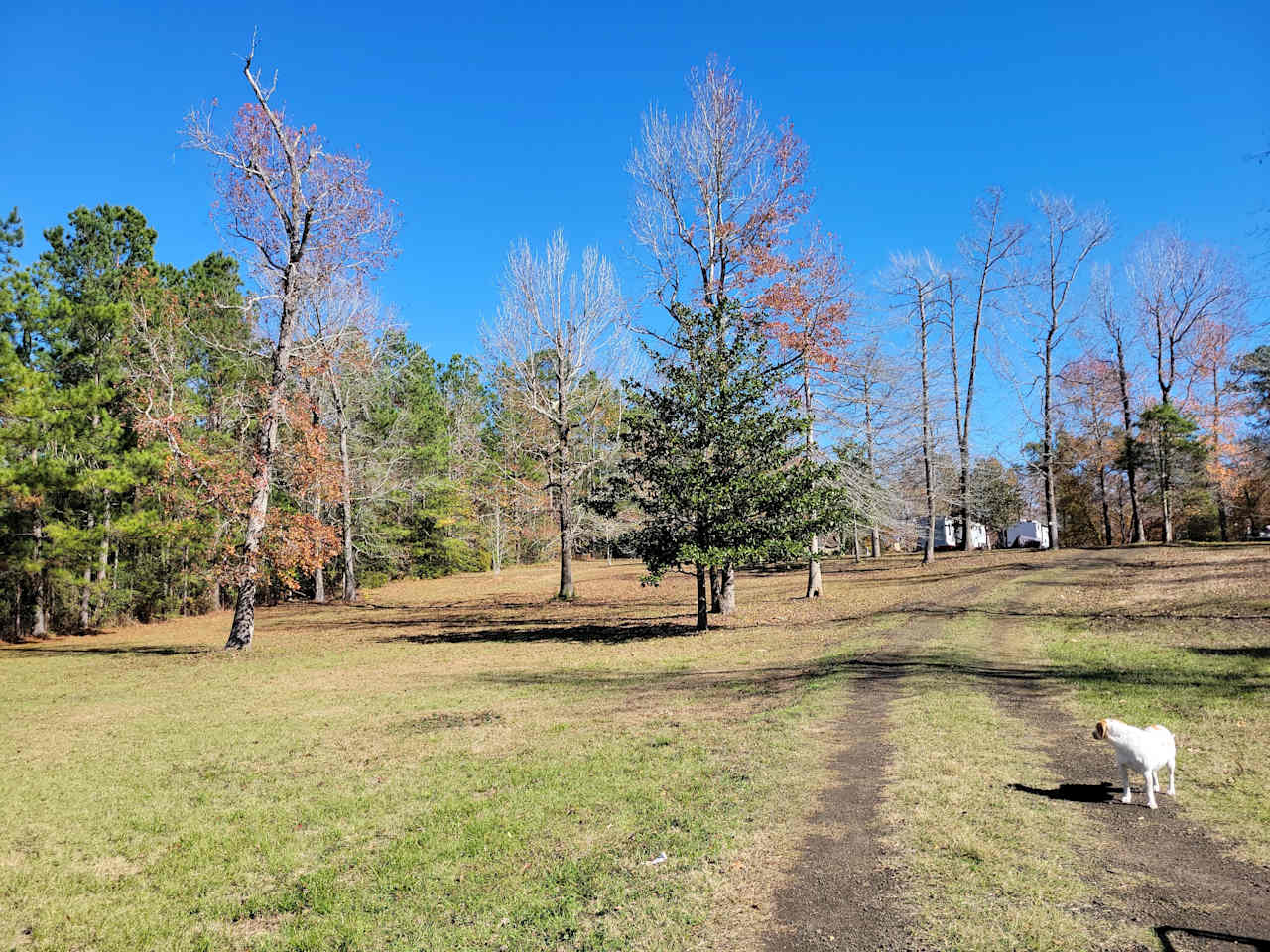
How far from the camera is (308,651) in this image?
1808cm

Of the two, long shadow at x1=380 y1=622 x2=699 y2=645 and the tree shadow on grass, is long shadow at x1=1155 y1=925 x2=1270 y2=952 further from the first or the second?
long shadow at x1=380 y1=622 x2=699 y2=645

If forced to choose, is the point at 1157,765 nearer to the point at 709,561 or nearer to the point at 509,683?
the point at 509,683

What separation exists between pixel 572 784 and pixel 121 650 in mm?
19546

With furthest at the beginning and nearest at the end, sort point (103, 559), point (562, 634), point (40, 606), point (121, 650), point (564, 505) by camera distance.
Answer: point (564, 505) → point (103, 559) → point (40, 606) → point (121, 650) → point (562, 634)

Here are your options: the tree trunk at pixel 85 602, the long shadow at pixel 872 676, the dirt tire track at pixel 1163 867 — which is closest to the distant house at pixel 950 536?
the long shadow at pixel 872 676

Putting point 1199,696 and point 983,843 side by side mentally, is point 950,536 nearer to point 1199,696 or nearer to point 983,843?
point 1199,696

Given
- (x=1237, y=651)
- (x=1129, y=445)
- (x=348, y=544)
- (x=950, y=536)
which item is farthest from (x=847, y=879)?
(x=950, y=536)

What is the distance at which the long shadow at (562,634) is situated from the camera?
1800 cm

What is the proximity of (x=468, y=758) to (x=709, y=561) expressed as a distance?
9185 millimetres

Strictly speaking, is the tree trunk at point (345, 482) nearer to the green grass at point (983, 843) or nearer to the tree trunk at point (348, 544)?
the tree trunk at point (348, 544)

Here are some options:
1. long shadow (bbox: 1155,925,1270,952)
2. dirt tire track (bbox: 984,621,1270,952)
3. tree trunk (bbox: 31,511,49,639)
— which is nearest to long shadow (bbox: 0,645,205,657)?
tree trunk (bbox: 31,511,49,639)

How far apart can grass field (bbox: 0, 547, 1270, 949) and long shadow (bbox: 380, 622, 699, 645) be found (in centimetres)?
161

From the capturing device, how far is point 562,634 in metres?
19.3

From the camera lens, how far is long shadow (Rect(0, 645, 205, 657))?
18875mm
